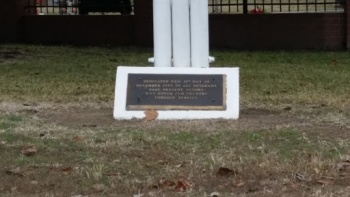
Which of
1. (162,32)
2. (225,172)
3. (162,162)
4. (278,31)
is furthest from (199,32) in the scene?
(278,31)

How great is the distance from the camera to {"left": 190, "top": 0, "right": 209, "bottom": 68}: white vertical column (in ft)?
26.7

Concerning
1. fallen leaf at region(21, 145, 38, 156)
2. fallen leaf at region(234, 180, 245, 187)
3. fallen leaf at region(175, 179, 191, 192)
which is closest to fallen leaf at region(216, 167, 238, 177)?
fallen leaf at region(234, 180, 245, 187)

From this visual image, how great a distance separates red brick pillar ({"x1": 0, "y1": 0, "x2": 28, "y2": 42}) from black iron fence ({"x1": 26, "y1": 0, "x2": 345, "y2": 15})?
0.53m

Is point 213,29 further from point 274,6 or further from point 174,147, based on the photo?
point 174,147

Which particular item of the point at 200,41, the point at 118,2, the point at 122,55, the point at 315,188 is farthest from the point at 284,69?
the point at 315,188

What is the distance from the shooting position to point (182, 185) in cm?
526

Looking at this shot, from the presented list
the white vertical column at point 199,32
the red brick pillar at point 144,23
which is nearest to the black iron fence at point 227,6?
the red brick pillar at point 144,23

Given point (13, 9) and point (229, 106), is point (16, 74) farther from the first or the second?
point (13, 9)

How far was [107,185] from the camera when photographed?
5.33 metres

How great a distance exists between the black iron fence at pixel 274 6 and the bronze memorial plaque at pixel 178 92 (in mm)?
10641

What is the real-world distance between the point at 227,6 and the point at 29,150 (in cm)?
1361

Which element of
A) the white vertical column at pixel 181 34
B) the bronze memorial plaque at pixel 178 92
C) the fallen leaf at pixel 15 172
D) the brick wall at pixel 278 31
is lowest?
the brick wall at pixel 278 31

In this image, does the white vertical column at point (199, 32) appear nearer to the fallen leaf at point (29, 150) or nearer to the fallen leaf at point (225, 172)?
the fallen leaf at point (29, 150)

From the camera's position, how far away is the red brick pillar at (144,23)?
60.7 feet
